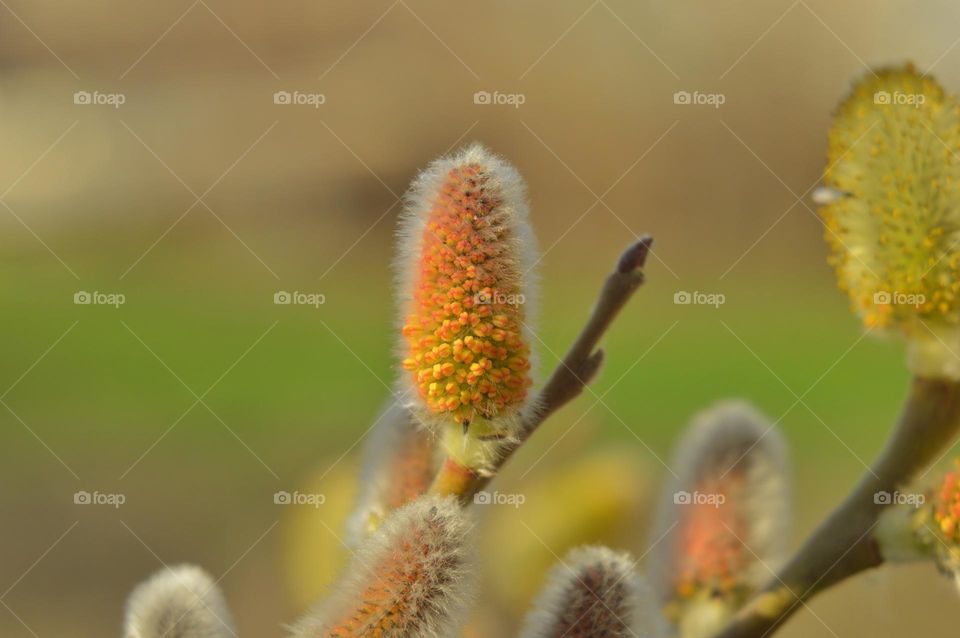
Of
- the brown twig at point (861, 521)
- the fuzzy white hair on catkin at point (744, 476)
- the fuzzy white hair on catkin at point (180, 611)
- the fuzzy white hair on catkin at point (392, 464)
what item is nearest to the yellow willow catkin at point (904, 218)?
the brown twig at point (861, 521)

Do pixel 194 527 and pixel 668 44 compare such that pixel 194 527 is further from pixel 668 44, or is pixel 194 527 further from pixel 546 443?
pixel 668 44

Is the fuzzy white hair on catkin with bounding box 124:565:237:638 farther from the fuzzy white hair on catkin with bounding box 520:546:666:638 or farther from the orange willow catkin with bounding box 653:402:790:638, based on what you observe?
the orange willow catkin with bounding box 653:402:790:638

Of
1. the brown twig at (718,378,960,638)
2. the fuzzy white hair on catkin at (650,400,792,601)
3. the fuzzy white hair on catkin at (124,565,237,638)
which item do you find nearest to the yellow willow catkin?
the brown twig at (718,378,960,638)

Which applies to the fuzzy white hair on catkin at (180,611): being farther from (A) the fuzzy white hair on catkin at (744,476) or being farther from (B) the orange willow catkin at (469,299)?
(A) the fuzzy white hair on catkin at (744,476)

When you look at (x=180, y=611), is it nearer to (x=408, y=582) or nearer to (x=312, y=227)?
(x=408, y=582)

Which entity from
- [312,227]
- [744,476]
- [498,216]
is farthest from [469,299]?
[312,227]
